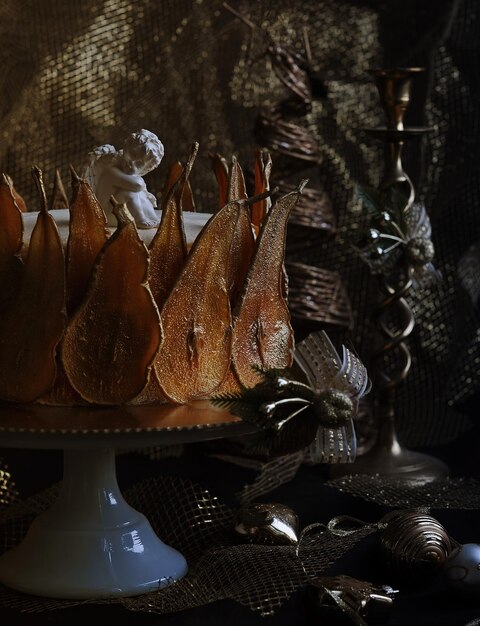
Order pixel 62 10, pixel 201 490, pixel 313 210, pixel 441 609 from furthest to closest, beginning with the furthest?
pixel 62 10 < pixel 313 210 < pixel 201 490 < pixel 441 609

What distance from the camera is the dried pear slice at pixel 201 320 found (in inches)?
39.8

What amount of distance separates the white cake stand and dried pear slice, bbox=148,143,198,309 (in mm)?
106

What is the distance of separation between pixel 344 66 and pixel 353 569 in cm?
82

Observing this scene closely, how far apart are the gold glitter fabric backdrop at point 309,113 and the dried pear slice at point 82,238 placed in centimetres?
60

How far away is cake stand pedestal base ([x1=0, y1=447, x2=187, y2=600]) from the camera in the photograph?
1.04m

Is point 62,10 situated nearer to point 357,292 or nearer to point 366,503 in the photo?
point 357,292

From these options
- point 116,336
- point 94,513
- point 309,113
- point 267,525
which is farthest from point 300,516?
point 309,113

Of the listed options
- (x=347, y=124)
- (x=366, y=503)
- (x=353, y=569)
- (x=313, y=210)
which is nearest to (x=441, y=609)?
(x=353, y=569)

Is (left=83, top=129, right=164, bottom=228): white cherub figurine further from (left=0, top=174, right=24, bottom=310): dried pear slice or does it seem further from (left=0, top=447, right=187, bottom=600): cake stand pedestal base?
(left=0, top=447, right=187, bottom=600): cake stand pedestal base

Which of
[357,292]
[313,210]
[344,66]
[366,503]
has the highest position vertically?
[344,66]

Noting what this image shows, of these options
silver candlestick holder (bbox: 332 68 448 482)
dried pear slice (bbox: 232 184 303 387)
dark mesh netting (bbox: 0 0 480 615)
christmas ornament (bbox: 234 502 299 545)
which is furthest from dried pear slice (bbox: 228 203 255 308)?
dark mesh netting (bbox: 0 0 480 615)

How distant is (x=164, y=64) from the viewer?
162cm

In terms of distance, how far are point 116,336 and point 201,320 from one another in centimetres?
8

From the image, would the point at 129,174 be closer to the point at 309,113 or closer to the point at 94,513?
the point at 94,513
